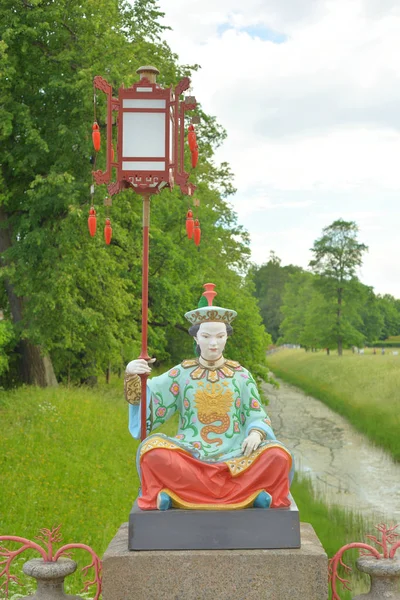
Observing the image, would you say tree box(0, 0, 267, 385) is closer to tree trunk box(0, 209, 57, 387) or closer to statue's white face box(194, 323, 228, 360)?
tree trunk box(0, 209, 57, 387)

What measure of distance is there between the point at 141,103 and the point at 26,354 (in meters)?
11.6

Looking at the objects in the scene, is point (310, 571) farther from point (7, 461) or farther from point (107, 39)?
point (107, 39)

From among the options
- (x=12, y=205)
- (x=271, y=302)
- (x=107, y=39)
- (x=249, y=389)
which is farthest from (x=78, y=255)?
(x=271, y=302)

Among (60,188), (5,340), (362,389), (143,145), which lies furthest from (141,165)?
(362,389)

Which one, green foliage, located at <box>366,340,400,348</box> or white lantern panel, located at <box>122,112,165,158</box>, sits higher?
white lantern panel, located at <box>122,112,165,158</box>

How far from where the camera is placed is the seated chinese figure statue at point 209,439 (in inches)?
206

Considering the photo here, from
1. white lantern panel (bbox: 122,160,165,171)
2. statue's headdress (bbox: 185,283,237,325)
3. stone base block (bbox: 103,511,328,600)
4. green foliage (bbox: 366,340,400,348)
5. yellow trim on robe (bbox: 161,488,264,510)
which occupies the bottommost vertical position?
green foliage (bbox: 366,340,400,348)

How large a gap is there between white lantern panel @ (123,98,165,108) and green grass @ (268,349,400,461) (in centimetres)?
1515

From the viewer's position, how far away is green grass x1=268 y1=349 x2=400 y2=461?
21.4m

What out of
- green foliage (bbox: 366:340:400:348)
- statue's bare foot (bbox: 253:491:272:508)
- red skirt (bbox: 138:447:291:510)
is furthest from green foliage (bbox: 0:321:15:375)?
green foliage (bbox: 366:340:400:348)

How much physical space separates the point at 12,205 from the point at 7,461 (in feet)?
21.5

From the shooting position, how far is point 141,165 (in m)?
5.62

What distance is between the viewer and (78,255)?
48.3 feet

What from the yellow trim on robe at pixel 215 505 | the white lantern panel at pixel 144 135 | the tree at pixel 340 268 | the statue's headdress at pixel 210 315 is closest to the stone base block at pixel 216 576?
the yellow trim on robe at pixel 215 505
